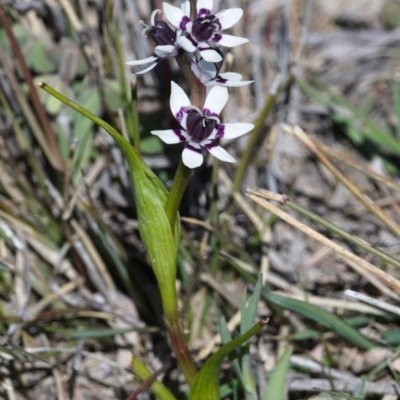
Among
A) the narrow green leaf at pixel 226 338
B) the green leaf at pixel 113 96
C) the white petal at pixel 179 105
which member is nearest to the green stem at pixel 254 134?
the green leaf at pixel 113 96

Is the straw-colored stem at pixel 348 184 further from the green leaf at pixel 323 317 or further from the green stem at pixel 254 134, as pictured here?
the green leaf at pixel 323 317

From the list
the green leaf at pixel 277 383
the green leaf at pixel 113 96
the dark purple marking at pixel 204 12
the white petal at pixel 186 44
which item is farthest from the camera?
the green leaf at pixel 113 96

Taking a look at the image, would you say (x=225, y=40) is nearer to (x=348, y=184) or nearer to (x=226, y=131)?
(x=226, y=131)

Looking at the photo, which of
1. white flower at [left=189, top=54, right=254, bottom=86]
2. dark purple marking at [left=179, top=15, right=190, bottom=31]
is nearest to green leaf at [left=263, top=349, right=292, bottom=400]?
white flower at [left=189, top=54, right=254, bottom=86]

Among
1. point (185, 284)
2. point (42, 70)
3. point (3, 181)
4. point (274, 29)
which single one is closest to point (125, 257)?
point (185, 284)

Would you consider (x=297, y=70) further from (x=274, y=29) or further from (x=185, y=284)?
(x=185, y=284)

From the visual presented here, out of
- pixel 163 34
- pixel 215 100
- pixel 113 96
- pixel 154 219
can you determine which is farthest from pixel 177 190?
pixel 113 96

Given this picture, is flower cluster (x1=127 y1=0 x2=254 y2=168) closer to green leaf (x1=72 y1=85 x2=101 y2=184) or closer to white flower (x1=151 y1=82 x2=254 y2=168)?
white flower (x1=151 y1=82 x2=254 y2=168)
